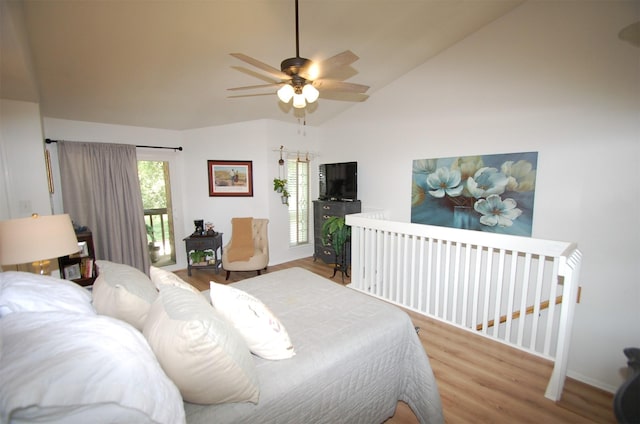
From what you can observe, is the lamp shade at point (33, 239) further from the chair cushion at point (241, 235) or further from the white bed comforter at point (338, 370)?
the chair cushion at point (241, 235)

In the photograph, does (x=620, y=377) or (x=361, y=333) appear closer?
(x=361, y=333)

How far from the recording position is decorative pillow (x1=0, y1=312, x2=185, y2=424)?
1.90 ft

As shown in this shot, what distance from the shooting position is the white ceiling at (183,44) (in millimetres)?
1862

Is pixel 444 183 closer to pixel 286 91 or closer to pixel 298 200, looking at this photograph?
pixel 286 91

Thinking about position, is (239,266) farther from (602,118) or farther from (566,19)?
(566,19)

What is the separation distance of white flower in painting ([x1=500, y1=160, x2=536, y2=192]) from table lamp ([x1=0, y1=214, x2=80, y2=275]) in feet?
13.2

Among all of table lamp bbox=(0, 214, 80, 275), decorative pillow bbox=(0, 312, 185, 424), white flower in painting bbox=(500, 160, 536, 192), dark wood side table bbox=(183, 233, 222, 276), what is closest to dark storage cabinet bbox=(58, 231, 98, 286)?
dark wood side table bbox=(183, 233, 222, 276)

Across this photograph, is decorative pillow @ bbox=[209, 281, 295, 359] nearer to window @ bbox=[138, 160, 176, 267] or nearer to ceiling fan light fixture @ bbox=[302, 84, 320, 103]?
ceiling fan light fixture @ bbox=[302, 84, 320, 103]

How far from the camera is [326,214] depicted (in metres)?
4.55

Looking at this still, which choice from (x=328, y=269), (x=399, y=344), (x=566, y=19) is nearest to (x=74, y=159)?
(x=328, y=269)

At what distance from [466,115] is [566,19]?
3.64 feet

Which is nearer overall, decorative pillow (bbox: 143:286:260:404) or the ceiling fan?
decorative pillow (bbox: 143:286:260:404)

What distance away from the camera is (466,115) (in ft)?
10.6

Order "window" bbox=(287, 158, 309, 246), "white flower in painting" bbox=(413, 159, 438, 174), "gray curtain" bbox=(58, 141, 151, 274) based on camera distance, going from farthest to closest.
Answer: "window" bbox=(287, 158, 309, 246) < "white flower in painting" bbox=(413, 159, 438, 174) < "gray curtain" bbox=(58, 141, 151, 274)
